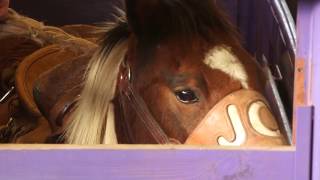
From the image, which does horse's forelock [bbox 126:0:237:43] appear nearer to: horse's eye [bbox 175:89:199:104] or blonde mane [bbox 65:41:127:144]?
blonde mane [bbox 65:41:127:144]

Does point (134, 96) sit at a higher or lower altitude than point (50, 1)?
lower

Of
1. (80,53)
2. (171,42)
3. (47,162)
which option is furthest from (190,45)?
(47,162)

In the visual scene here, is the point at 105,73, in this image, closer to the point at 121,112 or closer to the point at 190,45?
the point at 121,112

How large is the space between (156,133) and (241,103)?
0.33 m

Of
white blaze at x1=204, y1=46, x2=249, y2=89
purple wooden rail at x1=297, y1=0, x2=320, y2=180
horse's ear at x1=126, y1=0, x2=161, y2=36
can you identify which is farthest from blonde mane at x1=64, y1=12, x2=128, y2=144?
purple wooden rail at x1=297, y1=0, x2=320, y2=180

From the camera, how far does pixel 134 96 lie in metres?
1.86

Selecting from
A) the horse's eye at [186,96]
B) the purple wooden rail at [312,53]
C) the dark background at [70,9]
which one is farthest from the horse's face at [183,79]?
the purple wooden rail at [312,53]

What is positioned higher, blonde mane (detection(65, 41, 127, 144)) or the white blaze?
the white blaze

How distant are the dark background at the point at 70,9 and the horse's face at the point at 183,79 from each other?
411 mm

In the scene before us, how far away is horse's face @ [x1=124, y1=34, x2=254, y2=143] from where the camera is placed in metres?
1.70

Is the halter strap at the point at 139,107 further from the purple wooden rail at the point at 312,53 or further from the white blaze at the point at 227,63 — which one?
the purple wooden rail at the point at 312,53

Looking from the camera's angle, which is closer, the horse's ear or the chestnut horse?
the chestnut horse

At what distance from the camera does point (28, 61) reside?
2.33 metres

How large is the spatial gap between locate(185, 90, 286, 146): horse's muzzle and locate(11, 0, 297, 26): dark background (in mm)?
881
